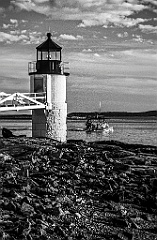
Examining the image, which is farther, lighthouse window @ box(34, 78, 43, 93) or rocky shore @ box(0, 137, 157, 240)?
lighthouse window @ box(34, 78, 43, 93)

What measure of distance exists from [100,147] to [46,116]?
1387 cm

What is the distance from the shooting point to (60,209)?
9375 mm

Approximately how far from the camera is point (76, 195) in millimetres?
10461

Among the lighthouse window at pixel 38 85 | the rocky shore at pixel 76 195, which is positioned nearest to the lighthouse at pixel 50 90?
the lighthouse window at pixel 38 85

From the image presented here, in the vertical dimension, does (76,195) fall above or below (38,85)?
below

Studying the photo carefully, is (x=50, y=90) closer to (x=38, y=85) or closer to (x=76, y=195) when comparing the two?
(x=38, y=85)

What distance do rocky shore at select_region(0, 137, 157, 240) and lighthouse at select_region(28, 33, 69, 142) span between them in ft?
51.5

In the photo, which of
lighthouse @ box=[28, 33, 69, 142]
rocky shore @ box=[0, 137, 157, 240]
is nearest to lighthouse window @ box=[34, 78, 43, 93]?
lighthouse @ box=[28, 33, 69, 142]

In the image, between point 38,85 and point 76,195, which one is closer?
point 76,195

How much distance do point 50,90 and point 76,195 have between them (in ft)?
66.1

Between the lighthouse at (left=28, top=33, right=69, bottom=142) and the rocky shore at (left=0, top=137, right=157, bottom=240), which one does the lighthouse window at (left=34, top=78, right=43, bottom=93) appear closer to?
the lighthouse at (left=28, top=33, right=69, bottom=142)

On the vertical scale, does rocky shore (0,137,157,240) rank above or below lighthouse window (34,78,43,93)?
below

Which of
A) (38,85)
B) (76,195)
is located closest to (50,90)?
(38,85)

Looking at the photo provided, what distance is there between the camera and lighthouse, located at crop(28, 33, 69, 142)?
1174 inches
